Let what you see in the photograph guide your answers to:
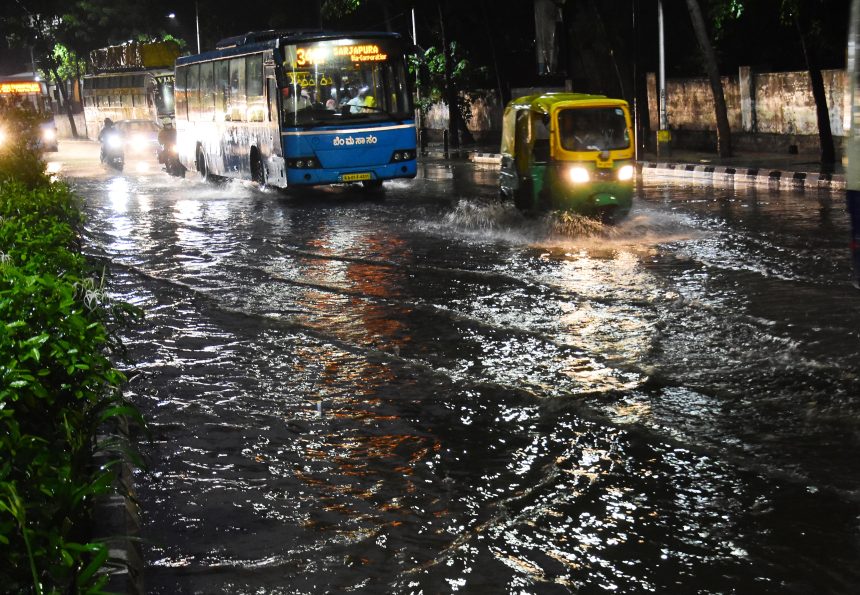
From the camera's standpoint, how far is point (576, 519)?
5543 mm

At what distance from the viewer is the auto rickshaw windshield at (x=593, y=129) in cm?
1672

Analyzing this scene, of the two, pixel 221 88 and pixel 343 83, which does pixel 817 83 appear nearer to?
pixel 343 83

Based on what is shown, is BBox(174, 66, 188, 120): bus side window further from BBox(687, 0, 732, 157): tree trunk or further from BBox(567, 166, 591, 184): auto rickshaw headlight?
BBox(567, 166, 591, 184): auto rickshaw headlight

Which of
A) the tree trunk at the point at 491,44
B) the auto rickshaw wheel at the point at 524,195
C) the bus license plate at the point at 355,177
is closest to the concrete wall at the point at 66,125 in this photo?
the tree trunk at the point at 491,44

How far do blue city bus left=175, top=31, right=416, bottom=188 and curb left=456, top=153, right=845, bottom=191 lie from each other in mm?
2859

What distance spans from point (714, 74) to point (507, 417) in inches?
891

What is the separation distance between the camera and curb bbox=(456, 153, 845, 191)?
73.3ft

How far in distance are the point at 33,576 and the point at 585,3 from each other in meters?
32.5

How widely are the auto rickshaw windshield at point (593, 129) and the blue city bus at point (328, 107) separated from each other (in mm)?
7724

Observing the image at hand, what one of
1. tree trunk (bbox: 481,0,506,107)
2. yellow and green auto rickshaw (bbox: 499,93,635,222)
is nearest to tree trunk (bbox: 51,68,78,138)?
tree trunk (bbox: 481,0,506,107)

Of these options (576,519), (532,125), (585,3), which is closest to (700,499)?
(576,519)

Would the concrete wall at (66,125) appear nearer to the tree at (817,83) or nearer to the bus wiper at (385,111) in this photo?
the bus wiper at (385,111)

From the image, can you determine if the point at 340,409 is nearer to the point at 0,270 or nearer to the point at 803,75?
the point at 0,270

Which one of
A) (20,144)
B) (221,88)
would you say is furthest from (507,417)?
(221,88)
